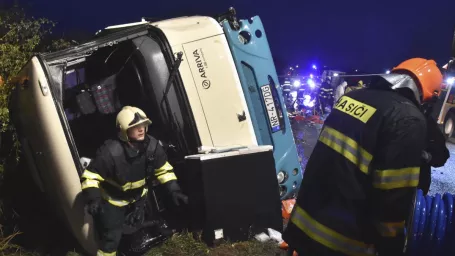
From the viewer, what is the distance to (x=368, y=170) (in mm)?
2061

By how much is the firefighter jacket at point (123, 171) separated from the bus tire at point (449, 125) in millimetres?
9666

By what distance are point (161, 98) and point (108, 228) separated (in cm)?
137

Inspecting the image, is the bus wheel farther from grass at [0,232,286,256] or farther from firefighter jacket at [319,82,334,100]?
grass at [0,232,286,256]

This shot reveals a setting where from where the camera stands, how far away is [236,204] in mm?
3984

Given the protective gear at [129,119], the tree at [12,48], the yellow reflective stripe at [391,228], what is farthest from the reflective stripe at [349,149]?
the tree at [12,48]

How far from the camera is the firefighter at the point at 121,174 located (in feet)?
11.6

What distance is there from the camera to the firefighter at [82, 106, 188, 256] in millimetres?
3539

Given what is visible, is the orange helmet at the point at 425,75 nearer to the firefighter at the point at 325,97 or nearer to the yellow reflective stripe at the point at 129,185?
the yellow reflective stripe at the point at 129,185

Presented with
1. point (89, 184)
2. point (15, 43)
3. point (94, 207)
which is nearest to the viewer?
point (94, 207)

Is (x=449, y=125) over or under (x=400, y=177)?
under

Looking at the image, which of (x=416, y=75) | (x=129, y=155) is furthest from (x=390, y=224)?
(x=129, y=155)

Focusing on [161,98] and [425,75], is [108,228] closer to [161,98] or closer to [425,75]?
[161,98]

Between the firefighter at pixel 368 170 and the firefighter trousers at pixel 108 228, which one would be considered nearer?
the firefighter at pixel 368 170

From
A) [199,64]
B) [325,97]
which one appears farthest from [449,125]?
[199,64]
